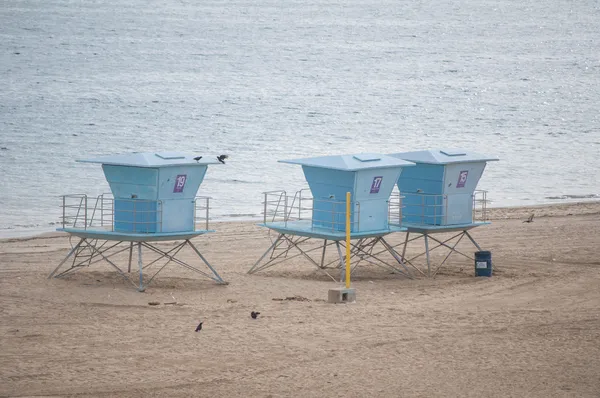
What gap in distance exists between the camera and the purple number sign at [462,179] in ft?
79.5

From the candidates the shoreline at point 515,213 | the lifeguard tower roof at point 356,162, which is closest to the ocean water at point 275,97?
the shoreline at point 515,213

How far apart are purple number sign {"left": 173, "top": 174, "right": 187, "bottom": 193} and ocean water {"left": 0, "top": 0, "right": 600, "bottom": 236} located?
11234 millimetres

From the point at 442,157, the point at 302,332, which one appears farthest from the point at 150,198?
the point at 442,157

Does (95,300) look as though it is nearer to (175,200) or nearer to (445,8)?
(175,200)

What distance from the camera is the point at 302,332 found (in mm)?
18422

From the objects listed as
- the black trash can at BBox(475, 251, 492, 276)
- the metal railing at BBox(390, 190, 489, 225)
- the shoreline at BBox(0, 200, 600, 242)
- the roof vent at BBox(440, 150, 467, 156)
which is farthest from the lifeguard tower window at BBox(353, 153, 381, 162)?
the shoreline at BBox(0, 200, 600, 242)

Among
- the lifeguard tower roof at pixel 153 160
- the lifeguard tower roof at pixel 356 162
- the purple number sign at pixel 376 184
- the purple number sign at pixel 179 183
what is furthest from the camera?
the purple number sign at pixel 376 184

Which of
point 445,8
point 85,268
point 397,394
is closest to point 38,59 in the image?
point 85,268

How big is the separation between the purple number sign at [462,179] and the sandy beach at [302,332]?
175cm

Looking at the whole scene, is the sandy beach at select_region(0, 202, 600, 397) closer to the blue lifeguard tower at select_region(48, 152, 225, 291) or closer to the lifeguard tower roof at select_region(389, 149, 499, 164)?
the blue lifeguard tower at select_region(48, 152, 225, 291)

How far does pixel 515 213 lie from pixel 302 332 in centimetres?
1785

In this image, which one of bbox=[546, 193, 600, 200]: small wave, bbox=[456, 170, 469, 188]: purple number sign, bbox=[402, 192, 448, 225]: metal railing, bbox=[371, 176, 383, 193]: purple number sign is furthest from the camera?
bbox=[546, 193, 600, 200]: small wave

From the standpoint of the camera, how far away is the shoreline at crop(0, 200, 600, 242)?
102 ft

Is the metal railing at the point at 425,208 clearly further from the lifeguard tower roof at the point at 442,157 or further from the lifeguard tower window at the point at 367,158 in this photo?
the lifeguard tower window at the point at 367,158
